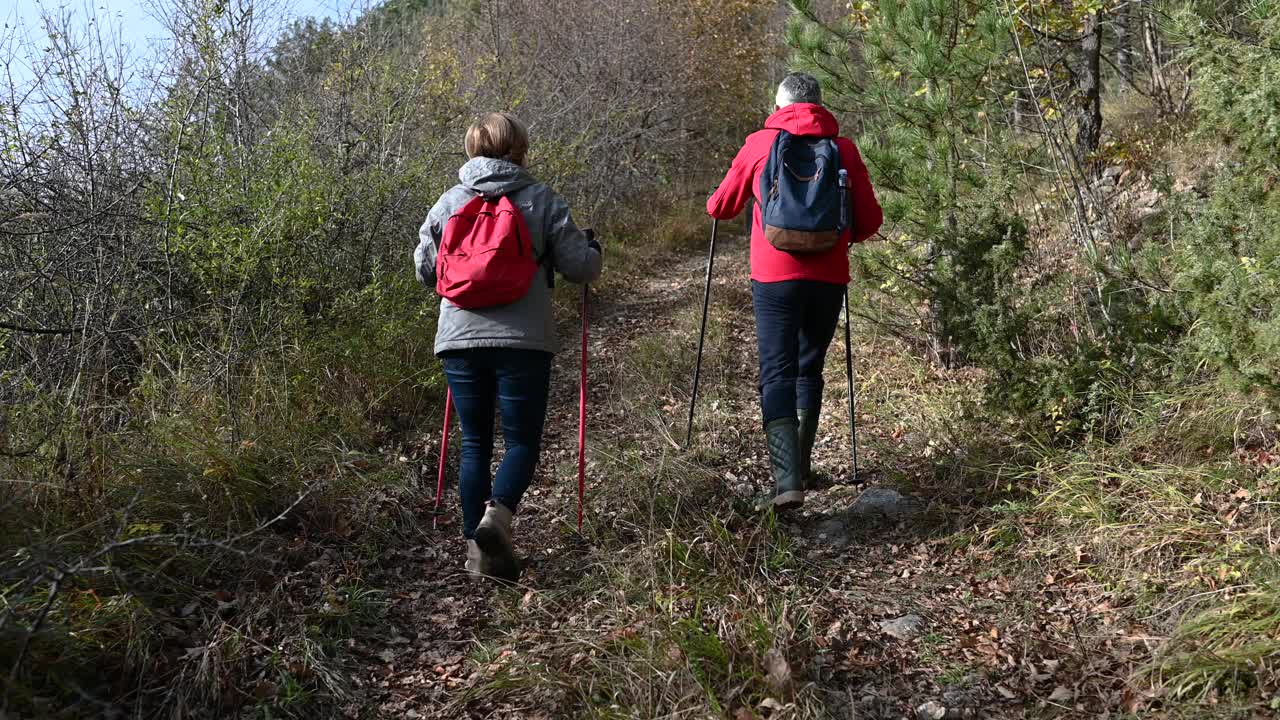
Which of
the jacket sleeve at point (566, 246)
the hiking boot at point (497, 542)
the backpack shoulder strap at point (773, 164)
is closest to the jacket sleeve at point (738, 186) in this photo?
the backpack shoulder strap at point (773, 164)

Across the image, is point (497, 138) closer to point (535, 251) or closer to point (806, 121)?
point (535, 251)

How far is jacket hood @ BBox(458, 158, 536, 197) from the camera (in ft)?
12.4

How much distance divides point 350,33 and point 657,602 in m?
6.31

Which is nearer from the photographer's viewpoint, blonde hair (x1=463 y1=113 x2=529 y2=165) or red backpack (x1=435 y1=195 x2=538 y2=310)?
red backpack (x1=435 y1=195 x2=538 y2=310)

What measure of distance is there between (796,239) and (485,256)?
1374 mm

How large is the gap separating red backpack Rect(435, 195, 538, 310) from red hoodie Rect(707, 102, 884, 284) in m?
1.06

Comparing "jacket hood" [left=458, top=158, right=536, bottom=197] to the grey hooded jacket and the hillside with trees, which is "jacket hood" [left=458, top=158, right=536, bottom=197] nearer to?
the grey hooded jacket

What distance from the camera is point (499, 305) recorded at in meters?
3.74

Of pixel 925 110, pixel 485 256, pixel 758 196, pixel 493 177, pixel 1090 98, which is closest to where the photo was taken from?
pixel 485 256

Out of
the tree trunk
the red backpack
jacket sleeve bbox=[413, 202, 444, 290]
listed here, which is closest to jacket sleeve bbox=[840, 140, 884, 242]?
the red backpack

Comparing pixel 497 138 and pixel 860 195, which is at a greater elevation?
pixel 497 138

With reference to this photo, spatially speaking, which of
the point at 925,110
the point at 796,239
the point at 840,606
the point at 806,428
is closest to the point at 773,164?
the point at 796,239

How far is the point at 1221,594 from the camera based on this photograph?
324 cm

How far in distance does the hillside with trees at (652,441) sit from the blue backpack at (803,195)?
115cm
